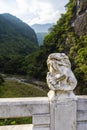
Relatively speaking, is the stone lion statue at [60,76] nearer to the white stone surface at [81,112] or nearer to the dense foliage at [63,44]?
the white stone surface at [81,112]

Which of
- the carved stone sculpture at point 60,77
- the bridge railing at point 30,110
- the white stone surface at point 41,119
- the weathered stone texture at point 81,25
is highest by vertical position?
the weathered stone texture at point 81,25

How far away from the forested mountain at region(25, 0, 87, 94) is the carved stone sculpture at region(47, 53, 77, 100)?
16.2 metres

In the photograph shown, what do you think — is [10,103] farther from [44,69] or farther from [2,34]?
[2,34]

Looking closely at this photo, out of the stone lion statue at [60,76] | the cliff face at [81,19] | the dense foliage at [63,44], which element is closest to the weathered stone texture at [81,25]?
the cliff face at [81,19]

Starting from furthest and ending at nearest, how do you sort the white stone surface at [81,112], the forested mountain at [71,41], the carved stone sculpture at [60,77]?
the forested mountain at [71,41], the white stone surface at [81,112], the carved stone sculpture at [60,77]

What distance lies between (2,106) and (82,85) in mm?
18193

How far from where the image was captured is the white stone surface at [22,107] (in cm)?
395

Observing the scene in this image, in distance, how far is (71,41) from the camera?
2731cm

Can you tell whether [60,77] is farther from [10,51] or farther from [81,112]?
[10,51]

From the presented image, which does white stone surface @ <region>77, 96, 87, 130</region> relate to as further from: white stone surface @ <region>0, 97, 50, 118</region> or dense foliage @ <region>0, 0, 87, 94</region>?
dense foliage @ <region>0, 0, 87, 94</region>

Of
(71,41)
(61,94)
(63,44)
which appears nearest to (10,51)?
(63,44)

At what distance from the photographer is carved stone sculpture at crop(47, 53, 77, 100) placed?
405 cm

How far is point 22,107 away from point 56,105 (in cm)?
59

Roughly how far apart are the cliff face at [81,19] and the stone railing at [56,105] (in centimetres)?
2217
